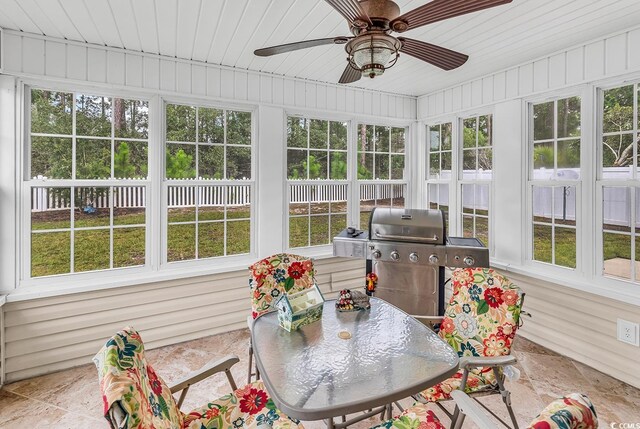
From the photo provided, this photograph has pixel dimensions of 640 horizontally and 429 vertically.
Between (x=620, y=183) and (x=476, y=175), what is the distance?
52.7 inches

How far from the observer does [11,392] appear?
247cm

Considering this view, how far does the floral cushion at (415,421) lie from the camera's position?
1.41 metres

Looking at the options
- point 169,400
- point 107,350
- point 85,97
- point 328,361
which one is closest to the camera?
point 107,350

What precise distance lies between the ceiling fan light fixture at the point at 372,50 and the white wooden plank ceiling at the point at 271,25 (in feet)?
2.28

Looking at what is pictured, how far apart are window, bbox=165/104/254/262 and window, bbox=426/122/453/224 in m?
2.38

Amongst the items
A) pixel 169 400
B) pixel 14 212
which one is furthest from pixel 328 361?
pixel 14 212

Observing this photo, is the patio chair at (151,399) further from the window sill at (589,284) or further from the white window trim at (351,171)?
the window sill at (589,284)

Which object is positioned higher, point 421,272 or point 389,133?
point 389,133

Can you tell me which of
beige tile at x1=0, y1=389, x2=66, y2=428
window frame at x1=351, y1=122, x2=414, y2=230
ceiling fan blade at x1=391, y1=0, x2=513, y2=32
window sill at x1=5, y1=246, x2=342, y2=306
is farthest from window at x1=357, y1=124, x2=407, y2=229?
beige tile at x1=0, y1=389, x2=66, y2=428

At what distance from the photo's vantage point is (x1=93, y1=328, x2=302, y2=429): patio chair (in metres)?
1.04

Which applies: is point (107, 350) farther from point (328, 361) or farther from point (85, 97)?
point (85, 97)

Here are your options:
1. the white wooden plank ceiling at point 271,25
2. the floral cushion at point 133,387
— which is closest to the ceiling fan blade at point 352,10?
the white wooden plank ceiling at point 271,25

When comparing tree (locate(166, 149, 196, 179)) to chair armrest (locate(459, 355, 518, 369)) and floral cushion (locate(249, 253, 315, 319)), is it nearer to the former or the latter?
floral cushion (locate(249, 253, 315, 319))

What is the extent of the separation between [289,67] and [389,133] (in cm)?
170
